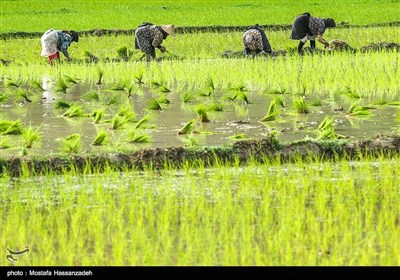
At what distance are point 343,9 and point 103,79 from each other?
11477 mm

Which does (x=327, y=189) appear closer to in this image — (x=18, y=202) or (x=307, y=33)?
(x=18, y=202)

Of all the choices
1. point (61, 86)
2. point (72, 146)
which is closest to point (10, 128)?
point (72, 146)

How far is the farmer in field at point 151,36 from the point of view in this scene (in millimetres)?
14031

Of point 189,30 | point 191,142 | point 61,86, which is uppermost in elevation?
point 189,30

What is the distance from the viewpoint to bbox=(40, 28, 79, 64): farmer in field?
1416 centimetres

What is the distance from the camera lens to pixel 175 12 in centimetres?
2311

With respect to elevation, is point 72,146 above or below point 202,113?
below

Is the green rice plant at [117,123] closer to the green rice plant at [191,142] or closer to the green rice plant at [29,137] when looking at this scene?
the green rice plant at [29,137]

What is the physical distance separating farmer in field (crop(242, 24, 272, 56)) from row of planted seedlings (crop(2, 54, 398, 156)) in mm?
1712

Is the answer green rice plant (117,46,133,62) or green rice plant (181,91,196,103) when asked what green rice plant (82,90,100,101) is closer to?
green rice plant (181,91,196,103)

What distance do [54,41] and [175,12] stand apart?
9044 mm

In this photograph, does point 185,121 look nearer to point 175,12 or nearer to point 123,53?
point 123,53

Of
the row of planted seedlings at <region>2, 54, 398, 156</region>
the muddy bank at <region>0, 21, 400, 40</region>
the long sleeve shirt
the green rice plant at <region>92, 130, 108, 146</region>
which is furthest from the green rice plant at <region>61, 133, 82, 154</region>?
the muddy bank at <region>0, 21, 400, 40</region>

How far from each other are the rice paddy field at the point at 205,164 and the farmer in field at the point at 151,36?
40 cm
